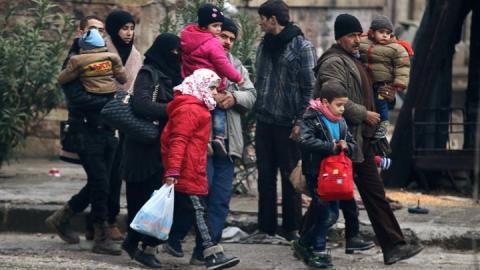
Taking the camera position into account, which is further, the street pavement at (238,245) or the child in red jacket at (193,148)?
the street pavement at (238,245)

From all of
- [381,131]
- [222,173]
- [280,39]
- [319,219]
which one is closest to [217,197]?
[222,173]

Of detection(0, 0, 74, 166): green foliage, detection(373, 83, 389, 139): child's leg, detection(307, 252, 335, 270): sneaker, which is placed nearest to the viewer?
detection(307, 252, 335, 270): sneaker

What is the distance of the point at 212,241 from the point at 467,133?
204 inches

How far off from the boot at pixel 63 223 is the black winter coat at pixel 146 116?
96 cm

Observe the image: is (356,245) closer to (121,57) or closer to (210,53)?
(210,53)

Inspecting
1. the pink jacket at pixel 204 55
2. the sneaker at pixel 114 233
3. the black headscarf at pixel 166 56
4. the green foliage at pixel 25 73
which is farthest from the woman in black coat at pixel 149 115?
the green foliage at pixel 25 73

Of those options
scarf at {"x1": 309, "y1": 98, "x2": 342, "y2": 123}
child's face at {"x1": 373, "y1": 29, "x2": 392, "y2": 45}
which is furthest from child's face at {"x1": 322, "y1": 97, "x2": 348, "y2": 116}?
child's face at {"x1": 373, "y1": 29, "x2": 392, "y2": 45}

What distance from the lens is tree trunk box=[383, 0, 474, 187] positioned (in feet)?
46.7

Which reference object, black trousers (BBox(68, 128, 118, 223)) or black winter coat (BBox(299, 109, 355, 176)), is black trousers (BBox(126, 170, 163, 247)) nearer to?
black trousers (BBox(68, 128, 118, 223))

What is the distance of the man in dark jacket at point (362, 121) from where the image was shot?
1055 centimetres

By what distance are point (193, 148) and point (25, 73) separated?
351 cm

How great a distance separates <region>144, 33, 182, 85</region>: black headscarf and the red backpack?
1.30m

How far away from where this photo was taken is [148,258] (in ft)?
34.7

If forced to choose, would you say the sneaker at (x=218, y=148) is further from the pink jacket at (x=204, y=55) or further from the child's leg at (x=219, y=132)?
the pink jacket at (x=204, y=55)
